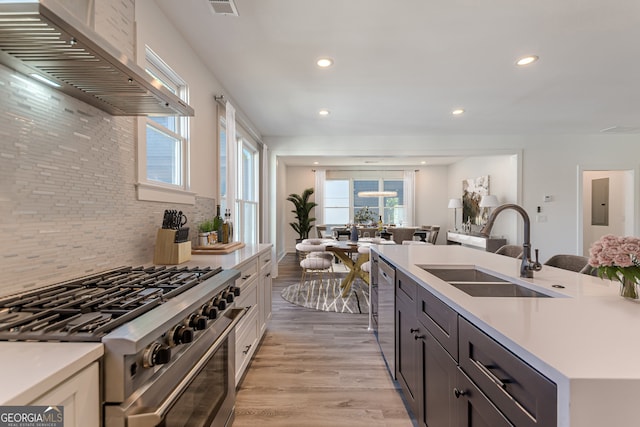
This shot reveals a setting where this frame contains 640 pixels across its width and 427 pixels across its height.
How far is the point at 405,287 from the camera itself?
6.00 ft

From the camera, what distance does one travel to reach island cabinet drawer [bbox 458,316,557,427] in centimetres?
66

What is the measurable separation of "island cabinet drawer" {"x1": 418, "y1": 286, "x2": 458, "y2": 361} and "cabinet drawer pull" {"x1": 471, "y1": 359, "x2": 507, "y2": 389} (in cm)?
15

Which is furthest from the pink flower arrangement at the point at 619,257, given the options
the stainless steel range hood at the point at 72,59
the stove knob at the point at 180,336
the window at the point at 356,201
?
the window at the point at 356,201

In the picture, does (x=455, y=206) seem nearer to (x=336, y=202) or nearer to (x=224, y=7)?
(x=336, y=202)

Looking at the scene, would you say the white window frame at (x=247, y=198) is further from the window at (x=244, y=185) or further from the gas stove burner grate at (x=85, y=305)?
the gas stove burner grate at (x=85, y=305)

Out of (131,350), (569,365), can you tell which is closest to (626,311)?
(569,365)

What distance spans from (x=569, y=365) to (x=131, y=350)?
101 cm

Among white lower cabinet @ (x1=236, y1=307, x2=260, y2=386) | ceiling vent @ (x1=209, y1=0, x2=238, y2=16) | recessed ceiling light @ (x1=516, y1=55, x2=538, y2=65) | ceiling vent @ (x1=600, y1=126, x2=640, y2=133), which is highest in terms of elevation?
ceiling vent @ (x1=600, y1=126, x2=640, y2=133)

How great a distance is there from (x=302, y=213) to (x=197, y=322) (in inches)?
287

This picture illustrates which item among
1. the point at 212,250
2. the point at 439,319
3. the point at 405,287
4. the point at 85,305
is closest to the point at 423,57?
the point at 405,287

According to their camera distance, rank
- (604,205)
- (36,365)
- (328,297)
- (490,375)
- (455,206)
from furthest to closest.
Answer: (455,206)
(604,205)
(328,297)
(490,375)
(36,365)

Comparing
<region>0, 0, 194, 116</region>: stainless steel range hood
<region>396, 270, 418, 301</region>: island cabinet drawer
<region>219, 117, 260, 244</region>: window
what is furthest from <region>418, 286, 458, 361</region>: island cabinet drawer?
<region>219, 117, 260, 244</region>: window

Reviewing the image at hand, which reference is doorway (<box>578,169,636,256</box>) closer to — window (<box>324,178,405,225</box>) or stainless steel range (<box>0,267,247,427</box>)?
window (<box>324,178,405,225</box>)

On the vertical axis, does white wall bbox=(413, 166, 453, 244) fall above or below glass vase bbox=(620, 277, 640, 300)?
above
